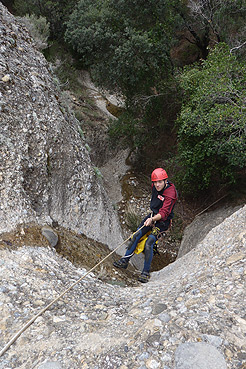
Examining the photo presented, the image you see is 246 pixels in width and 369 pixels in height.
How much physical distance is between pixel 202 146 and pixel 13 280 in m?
7.99

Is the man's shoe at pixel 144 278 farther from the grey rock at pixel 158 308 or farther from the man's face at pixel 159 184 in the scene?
the grey rock at pixel 158 308

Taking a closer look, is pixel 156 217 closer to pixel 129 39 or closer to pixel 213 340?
pixel 213 340

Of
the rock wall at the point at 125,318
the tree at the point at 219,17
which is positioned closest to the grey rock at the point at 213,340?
the rock wall at the point at 125,318

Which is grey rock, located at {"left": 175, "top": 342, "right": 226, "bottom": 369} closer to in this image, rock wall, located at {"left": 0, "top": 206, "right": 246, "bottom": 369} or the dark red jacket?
rock wall, located at {"left": 0, "top": 206, "right": 246, "bottom": 369}

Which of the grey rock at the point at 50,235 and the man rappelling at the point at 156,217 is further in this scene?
the man rappelling at the point at 156,217

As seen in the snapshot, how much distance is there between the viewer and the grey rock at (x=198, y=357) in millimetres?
2303

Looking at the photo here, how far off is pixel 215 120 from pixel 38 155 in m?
5.31

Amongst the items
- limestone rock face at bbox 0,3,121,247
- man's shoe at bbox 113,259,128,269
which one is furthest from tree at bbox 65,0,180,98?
man's shoe at bbox 113,259,128,269

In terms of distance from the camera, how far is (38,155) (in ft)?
20.7

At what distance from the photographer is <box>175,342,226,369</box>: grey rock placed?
230 centimetres

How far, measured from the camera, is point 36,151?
6312 millimetres

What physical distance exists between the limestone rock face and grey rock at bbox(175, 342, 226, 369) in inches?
146

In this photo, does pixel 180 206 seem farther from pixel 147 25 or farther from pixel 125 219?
pixel 147 25

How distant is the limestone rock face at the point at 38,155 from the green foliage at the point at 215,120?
4.02 meters
